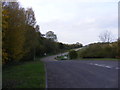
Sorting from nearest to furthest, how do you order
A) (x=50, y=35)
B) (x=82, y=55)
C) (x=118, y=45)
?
1. (x=118, y=45)
2. (x=82, y=55)
3. (x=50, y=35)

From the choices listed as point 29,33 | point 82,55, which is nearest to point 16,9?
point 29,33

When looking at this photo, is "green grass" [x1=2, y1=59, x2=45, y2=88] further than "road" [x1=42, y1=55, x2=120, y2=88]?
Yes

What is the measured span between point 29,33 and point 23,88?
1408 inches

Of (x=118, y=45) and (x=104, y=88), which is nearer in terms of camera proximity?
(x=104, y=88)

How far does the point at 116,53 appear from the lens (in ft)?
192

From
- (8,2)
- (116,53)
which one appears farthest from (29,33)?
(116,53)

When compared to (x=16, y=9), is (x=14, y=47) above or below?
below

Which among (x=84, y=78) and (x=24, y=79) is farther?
(x=24, y=79)

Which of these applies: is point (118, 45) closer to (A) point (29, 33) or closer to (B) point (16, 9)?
(A) point (29, 33)

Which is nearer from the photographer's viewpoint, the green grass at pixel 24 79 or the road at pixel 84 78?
the road at pixel 84 78

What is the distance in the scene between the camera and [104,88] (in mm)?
9336

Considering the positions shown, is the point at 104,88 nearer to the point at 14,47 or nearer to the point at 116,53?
the point at 14,47

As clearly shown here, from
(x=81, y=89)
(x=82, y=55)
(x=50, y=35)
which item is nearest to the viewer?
(x=81, y=89)

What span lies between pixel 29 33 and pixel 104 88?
3691 centimetres
